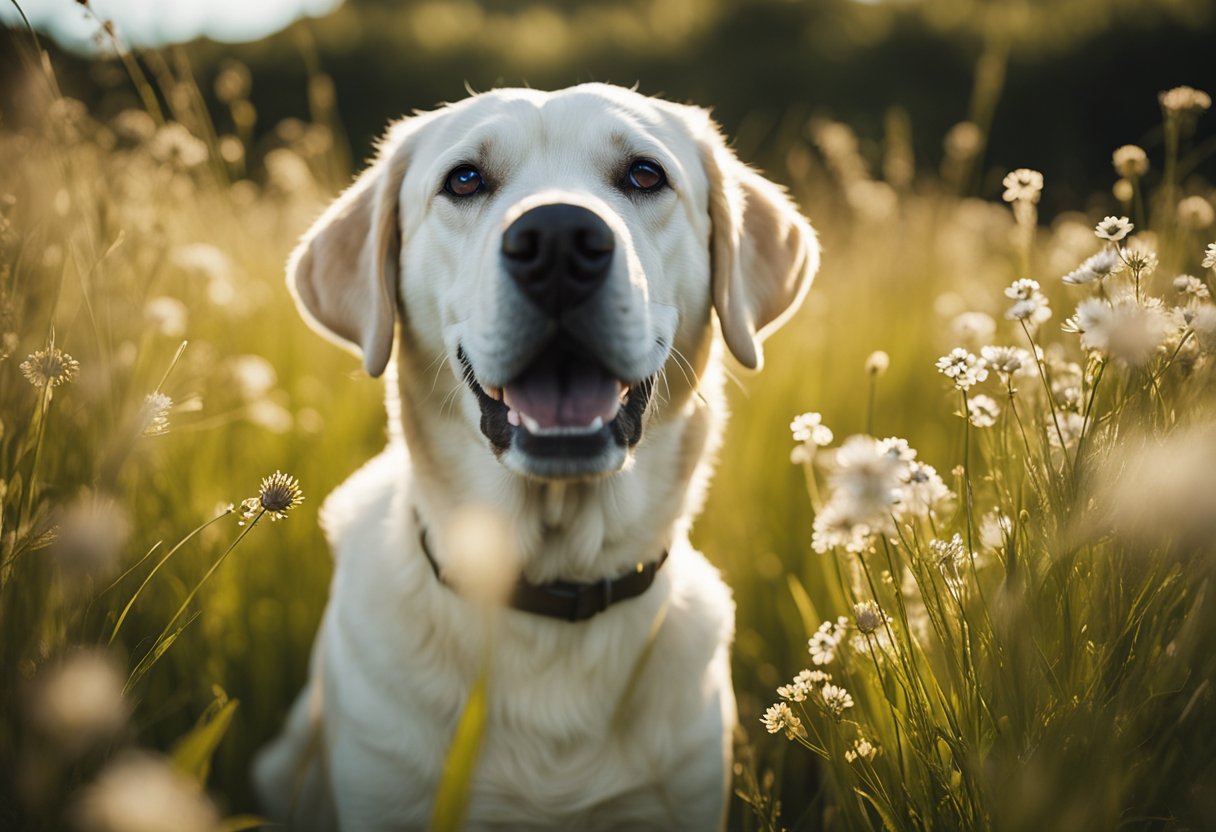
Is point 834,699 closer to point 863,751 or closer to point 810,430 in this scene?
point 863,751

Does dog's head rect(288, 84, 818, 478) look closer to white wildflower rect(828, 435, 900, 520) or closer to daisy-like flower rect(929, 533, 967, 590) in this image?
daisy-like flower rect(929, 533, 967, 590)

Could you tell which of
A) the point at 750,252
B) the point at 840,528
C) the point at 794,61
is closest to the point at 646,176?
the point at 750,252

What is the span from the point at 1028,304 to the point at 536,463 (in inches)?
40.2

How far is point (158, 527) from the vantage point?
8.22 feet

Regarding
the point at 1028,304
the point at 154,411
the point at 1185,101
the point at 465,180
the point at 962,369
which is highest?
the point at 1185,101

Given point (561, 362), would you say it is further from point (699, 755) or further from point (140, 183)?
point (140, 183)

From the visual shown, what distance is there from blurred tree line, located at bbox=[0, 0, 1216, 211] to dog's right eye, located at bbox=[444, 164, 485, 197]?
8.87 m

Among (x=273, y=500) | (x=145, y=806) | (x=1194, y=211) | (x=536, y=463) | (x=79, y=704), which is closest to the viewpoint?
(x=145, y=806)

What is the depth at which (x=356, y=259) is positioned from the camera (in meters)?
2.40

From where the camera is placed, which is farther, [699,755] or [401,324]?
[401,324]

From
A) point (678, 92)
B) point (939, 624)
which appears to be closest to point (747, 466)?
point (939, 624)

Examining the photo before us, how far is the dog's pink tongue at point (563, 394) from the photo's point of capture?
1.95 meters

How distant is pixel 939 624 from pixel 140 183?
10.4ft

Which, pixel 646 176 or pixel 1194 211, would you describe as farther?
pixel 646 176
